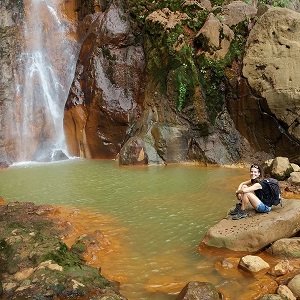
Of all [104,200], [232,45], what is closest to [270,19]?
[232,45]

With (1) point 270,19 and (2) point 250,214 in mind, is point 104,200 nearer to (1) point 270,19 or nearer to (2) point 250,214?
(2) point 250,214

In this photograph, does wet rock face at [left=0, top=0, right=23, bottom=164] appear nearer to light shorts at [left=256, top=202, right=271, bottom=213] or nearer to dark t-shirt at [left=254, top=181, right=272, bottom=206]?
dark t-shirt at [left=254, top=181, right=272, bottom=206]

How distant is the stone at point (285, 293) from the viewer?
5.07 m

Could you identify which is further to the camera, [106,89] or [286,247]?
[106,89]

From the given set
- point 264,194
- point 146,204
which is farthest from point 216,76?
point 264,194

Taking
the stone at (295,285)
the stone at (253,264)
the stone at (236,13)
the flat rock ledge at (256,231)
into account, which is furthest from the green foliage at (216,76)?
the stone at (295,285)

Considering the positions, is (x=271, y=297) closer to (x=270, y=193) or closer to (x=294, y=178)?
(x=270, y=193)

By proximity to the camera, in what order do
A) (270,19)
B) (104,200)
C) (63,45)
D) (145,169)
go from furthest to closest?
(63,45)
(270,19)
(145,169)
(104,200)

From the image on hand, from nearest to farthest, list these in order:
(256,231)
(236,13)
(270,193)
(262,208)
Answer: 1. (256,231)
2. (262,208)
3. (270,193)
4. (236,13)

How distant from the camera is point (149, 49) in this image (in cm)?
1900

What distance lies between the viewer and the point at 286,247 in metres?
6.38

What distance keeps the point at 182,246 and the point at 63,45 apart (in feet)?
56.3

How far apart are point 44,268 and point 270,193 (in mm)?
4280

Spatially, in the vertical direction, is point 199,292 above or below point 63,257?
below
